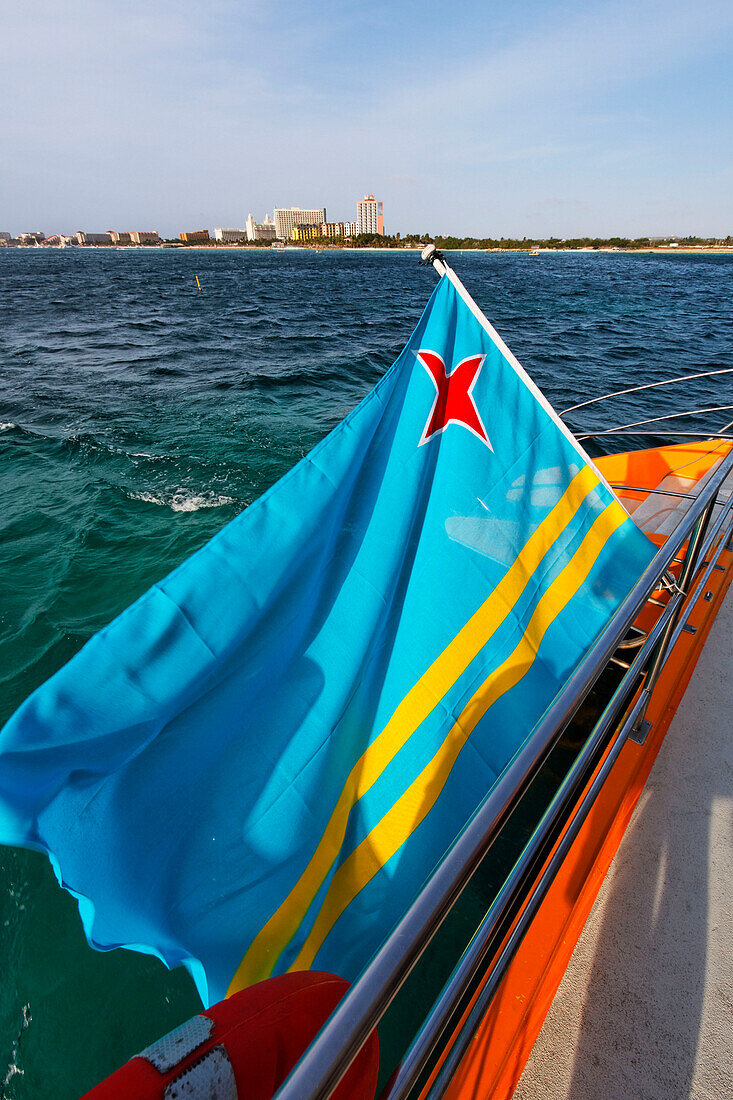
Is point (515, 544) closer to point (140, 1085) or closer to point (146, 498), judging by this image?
point (140, 1085)

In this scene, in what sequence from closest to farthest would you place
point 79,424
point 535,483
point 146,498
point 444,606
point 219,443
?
point 444,606 < point 535,483 < point 146,498 < point 219,443 < point 79,424

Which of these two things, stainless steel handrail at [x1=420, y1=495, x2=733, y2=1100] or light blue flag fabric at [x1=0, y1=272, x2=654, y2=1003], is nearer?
stainless steel handrail at [x1=420, y1=495, x2=733, y2=1100]

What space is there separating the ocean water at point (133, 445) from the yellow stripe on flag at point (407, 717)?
167cm

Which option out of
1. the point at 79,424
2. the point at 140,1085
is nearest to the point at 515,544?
the point at 140,1085

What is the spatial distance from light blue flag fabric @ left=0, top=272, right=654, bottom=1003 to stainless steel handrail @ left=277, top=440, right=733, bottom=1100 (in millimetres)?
1217

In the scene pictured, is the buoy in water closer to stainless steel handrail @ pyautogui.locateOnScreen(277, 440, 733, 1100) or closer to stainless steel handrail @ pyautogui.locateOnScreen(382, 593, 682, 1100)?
stainless steel handrail @ pyautogui.locateOnScreen(382, 593, 682, 1100)

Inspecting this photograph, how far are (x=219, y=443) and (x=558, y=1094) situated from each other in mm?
11043

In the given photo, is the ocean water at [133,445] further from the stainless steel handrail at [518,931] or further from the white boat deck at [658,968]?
the stainless steel handrail at [518,931]

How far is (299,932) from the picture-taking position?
6.62 ft

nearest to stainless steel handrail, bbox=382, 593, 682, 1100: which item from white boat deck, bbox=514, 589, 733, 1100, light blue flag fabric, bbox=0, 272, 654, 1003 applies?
white boat deck, bbox=514, 589, 733, 1100

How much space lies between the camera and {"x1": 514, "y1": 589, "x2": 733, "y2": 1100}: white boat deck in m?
1.60

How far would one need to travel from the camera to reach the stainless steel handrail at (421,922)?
0.75m

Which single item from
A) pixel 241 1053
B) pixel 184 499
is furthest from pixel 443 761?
pixel 184 499

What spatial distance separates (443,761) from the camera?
2.42m
